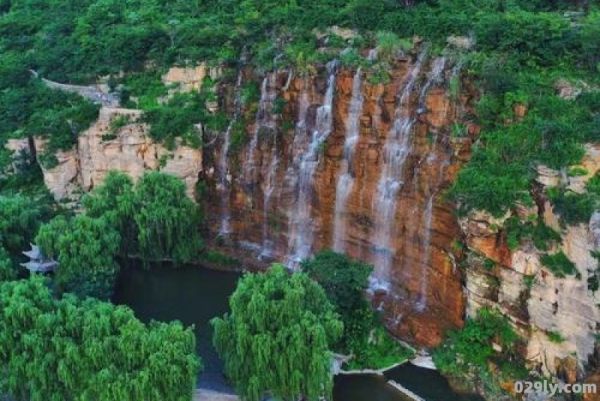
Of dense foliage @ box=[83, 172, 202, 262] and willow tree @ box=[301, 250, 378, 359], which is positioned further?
dense foliage @ box=[83, 172, 202, 262]

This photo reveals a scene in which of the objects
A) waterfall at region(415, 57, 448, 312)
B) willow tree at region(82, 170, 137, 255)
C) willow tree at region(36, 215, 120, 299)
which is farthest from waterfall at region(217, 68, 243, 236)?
waterfall at region(415, 57, 448, 312)

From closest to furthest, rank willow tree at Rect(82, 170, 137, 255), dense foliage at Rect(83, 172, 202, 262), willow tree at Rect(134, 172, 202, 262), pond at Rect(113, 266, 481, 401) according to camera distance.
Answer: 1. pond at Rect(113, 266, 481, 401)
2. willow tree at Rect(82, 170, 137, 255)
3. dense foliage at Rect(83, 172, 202, 262)
4. willow tree at Rect(134, 172, 202, 262)

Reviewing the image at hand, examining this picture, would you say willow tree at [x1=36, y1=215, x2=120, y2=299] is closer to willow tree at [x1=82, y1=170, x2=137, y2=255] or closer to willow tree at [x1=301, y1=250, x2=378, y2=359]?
willow tree at [x1=82, y1=170, x2=137, y2=255]

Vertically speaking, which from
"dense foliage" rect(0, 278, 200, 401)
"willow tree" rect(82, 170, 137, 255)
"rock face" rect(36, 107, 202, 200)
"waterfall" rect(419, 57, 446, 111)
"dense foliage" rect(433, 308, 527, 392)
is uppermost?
"waterfall" rect(419, 57, 446, 111)

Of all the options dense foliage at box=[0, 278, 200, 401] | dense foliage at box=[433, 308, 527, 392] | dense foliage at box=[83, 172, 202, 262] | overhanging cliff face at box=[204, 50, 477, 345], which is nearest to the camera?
dense foliage at box=[0, 278, 200, 401]

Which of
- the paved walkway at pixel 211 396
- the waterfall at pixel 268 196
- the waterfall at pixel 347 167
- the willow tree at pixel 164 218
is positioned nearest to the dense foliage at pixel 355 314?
the paved walkway at pixel 211 396

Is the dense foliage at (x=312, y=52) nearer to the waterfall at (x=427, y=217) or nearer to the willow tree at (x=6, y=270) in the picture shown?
the waterfall at (x=427, y=217)
